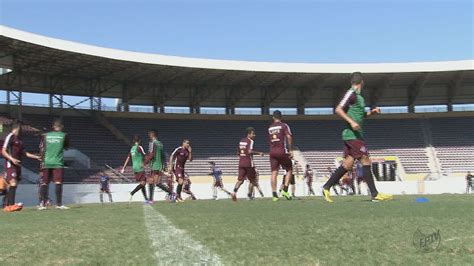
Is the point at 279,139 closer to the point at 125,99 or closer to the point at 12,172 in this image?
the point at 12,172

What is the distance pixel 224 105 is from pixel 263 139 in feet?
18.6

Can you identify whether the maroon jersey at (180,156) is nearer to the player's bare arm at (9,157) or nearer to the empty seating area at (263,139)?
the player's bare arm at (9,157)

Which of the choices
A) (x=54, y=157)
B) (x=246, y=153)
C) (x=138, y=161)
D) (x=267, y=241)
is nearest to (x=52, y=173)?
(x=54, y=157)

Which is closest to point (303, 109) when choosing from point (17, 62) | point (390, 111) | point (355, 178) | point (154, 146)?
point (390, 111)

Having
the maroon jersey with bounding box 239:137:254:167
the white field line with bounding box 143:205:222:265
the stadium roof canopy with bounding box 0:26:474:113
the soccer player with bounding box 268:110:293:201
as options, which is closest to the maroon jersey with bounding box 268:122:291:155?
the soccer player with bounding box 268:110:293:201

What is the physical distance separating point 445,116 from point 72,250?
45597 millimetres

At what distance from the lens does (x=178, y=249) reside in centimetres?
369

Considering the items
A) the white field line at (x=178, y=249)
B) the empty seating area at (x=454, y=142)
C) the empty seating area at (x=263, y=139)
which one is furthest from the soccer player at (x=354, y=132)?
the empty seating area at (x=454, y=142)

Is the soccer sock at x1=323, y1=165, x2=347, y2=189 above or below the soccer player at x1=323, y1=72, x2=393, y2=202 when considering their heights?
below

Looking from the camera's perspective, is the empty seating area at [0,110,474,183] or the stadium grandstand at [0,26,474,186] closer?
the stadium grandstand at [0,26,474,186]

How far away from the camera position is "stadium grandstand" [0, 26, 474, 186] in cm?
3497

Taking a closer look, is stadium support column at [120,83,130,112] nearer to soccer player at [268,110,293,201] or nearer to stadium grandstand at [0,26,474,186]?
stadium grandstand at [0,26,474,186]

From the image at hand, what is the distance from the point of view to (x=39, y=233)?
5082mm

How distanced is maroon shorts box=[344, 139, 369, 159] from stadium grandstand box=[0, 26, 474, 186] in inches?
992
